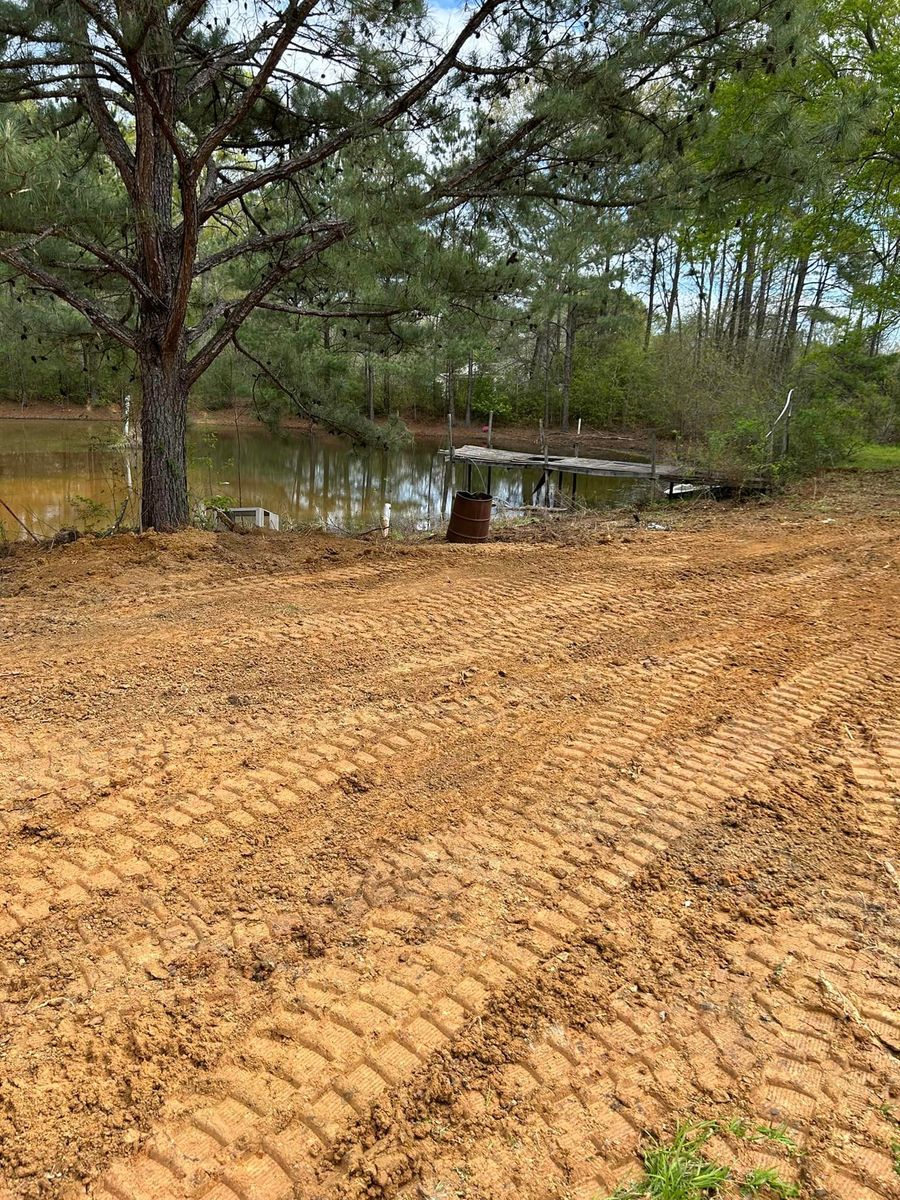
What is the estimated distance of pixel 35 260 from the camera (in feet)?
20.8

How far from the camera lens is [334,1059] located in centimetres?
174

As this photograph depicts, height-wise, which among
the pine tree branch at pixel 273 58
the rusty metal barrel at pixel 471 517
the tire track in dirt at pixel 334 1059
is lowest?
the tire track in dirt at pixel 334 1059

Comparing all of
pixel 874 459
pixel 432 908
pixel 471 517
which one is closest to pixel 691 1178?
pixel 432 908

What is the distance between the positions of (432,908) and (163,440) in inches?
244

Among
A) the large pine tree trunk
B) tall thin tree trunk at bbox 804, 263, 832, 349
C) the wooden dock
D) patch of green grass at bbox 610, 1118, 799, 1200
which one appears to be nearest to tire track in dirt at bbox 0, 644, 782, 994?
patch of green grass at bbox 610, 1118, 799, 1200

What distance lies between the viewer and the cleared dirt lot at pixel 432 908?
159 cm

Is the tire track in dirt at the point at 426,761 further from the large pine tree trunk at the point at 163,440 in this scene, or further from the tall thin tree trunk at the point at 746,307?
the tall thin tree trunk at the point at 746,307

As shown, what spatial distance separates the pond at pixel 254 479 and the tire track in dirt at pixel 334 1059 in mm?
7419

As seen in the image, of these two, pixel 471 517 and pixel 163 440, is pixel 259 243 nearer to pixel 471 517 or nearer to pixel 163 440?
pixel 163 440

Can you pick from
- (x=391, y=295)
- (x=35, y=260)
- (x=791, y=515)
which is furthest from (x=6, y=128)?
(x=791, y=515)

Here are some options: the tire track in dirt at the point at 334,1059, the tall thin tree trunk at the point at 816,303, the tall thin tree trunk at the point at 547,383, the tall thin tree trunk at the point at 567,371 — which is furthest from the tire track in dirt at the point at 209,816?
the tall thin tree trunk at the point at 547,383

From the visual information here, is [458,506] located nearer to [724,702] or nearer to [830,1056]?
[724,702]

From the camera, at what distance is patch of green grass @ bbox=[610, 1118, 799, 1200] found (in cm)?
147

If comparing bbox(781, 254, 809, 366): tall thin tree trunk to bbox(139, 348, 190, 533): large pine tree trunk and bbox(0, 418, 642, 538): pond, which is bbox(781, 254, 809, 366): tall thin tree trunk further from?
bbox(139, 348, 190, 533): large pine tree trunk
